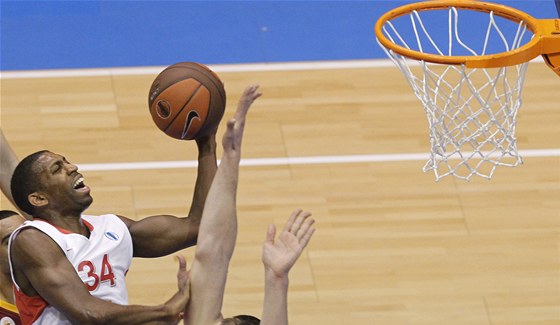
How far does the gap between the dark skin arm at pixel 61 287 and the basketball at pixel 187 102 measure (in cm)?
73

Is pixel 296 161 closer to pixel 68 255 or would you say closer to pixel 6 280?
pixel 6 280

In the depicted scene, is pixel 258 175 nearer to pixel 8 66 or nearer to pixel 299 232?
pixel 8 66

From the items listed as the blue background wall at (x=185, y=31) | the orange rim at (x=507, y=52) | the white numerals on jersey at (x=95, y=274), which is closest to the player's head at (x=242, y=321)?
the white numerals on jersey at (x=95, y=274)

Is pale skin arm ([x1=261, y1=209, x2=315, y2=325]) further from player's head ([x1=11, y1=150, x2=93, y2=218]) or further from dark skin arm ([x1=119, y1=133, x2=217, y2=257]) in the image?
player's head ([x1=11, y1=150, x2=93, y2=218])

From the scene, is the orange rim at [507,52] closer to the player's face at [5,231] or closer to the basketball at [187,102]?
the basketball at [187,102]

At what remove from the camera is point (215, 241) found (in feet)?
14.6

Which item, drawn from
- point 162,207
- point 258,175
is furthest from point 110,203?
point 258,175

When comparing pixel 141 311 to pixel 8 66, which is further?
pixel 8 66

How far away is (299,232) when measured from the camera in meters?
4.20

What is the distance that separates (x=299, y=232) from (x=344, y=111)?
4.15 meters

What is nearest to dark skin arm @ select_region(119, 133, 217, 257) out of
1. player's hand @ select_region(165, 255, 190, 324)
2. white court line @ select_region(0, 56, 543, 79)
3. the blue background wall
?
player's hand @ select_region(165, 255, 190, 324)

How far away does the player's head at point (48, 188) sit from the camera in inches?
172

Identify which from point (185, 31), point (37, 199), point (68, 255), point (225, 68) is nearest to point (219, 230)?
point (68, 255)

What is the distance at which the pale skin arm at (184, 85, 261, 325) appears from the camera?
14.4 ft
